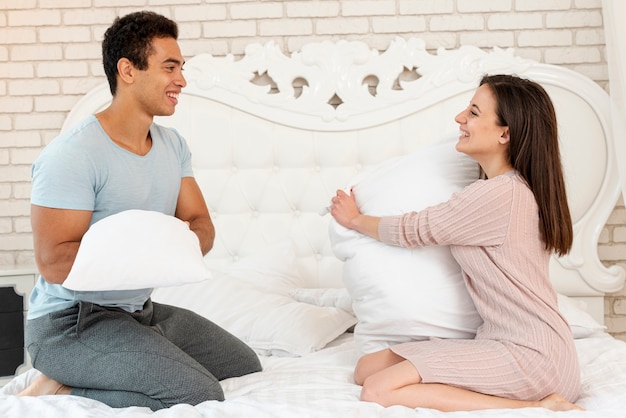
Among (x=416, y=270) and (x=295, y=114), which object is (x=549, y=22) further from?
(x=416, y=270)

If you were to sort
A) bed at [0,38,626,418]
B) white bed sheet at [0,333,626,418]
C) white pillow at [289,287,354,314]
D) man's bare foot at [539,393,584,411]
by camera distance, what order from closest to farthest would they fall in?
white bed sheet at [0,333,626,418], man's bare foot at [539,393,584,411], white pillow at [289,287,354,314], bed at [0,38,626,418]

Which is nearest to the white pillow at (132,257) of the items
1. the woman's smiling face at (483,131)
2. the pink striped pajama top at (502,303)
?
the pink striped pajama top at (502,303)

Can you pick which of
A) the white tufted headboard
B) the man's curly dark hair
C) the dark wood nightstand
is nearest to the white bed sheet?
the white tufted headboard

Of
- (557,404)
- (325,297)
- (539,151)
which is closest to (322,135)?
(325,297)

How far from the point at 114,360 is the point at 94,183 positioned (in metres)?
0.43

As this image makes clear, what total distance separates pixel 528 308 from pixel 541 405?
22cm

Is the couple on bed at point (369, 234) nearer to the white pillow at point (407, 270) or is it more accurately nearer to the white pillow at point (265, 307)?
the white pillow at point (407, 270)

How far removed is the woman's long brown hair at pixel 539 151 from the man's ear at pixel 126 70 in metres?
0.93

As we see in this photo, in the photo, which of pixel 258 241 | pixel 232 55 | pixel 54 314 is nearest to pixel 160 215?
pixel 54 314

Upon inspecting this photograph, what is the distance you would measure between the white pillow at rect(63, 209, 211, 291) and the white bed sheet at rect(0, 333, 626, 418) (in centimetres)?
26

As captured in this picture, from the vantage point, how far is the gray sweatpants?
5.55 feet

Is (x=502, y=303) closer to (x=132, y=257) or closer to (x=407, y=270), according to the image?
(x=407, y=270)

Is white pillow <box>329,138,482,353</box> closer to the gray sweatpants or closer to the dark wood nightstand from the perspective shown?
the gray sweatpants

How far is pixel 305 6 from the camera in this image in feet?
9.84
